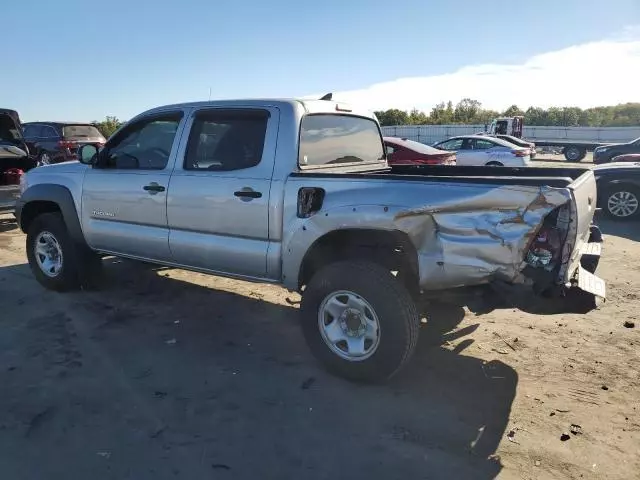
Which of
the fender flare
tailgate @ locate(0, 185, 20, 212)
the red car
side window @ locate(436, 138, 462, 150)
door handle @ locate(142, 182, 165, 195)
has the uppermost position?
side window @ locate(436, 138, 462, 150)

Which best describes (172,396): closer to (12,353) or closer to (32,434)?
(32,434)

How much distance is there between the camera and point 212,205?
4.15 metres

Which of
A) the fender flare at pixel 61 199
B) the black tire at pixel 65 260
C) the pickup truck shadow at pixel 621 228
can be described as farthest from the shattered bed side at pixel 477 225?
the pickup truck shadow at pixel 621 228

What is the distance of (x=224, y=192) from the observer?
4074 mm

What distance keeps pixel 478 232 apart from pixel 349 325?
1.11 meters

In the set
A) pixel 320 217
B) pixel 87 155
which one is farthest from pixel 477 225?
pixel 87 155

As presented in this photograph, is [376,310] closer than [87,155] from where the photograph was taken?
Yes

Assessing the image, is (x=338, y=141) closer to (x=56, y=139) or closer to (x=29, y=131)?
(x=56, y=139)

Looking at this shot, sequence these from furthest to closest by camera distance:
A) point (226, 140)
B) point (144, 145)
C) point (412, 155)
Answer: point (412, 155)
point (144, 145)
point (226, 140)

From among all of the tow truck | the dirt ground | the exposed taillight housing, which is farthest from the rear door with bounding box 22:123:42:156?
the tow truck

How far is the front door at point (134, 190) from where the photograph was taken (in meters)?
4.56

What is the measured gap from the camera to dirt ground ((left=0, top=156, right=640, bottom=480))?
2756mm

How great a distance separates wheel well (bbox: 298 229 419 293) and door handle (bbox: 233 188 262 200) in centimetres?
62

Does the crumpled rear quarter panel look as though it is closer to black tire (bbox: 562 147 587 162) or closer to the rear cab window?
the rear cab window
